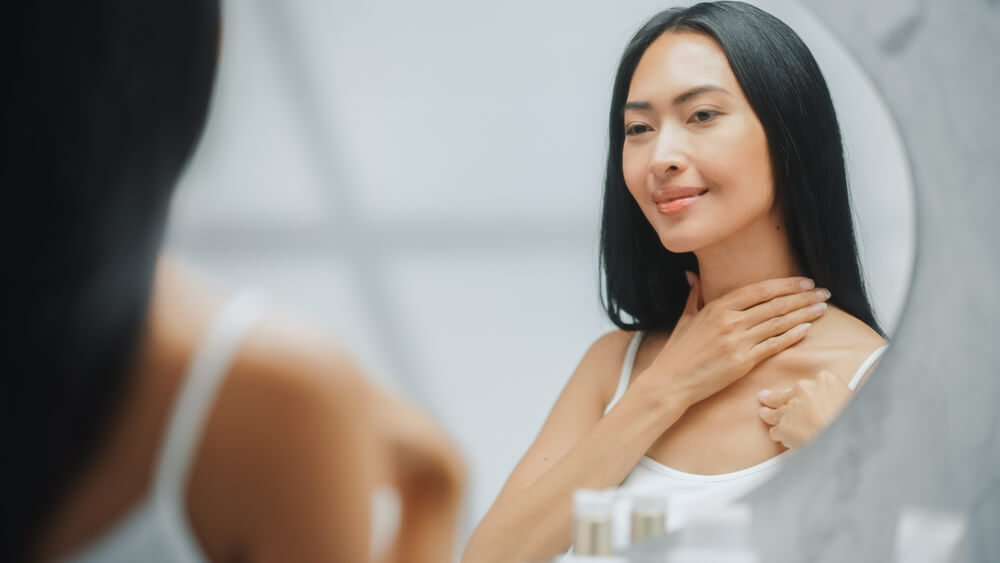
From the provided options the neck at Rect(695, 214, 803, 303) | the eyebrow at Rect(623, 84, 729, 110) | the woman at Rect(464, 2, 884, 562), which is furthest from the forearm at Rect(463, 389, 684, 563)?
the eyebrow at Rect(623, 84, 729, 110)

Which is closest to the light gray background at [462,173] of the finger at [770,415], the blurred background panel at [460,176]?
the blurred background panel at [460,176]

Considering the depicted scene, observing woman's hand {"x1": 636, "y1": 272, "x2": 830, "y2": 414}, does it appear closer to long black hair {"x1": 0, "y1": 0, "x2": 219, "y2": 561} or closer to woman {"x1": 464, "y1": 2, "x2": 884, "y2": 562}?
woman {"x1": 464, "y1": 2, "x2": 884, "y2": 562}

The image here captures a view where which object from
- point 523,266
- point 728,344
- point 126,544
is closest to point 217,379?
point 126,544

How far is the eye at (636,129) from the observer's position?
64 centimetres

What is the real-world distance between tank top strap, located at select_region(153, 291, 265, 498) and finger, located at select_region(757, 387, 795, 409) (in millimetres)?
348

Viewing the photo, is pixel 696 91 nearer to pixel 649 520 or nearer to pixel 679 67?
pixel 679 67

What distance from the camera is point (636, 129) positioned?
2.11 feet

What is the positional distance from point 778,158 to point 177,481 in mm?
451

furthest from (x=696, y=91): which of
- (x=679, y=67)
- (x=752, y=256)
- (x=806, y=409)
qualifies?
(x=806, y=409)

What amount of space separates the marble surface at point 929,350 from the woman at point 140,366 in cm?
27

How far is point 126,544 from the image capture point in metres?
0.52

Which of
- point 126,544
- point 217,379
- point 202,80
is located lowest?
point 126,544

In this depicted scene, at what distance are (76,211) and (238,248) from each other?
0.32 ft

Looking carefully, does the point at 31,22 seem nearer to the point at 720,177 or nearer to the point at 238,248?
the point at 238,248
